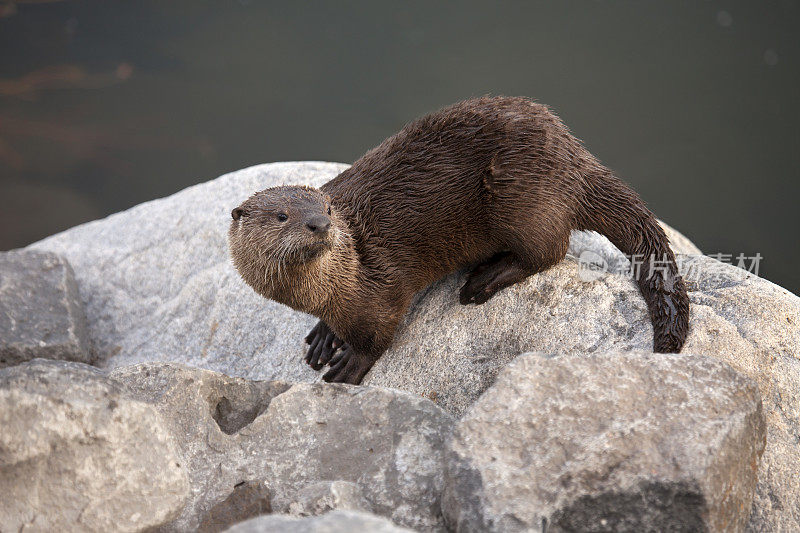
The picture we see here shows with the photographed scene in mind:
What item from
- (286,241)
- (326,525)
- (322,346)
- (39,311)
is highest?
(286,241)

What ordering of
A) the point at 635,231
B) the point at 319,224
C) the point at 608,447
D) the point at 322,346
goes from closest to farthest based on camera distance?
the point at 608,447, the point at 319,224, the point at 635,231, the point at 322,346

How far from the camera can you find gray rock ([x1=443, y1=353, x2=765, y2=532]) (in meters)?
1.43

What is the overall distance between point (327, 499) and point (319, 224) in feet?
2.32

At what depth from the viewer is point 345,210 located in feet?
7.67

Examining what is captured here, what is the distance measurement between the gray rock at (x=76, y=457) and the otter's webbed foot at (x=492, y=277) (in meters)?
1.08

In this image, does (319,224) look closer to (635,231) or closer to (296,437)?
(296,437)

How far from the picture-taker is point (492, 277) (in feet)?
7.70

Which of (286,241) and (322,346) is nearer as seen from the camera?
(286,241)

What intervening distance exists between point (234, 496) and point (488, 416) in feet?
1.89

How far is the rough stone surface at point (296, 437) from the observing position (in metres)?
1.66

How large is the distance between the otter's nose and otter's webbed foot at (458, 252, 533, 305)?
1.91 feet

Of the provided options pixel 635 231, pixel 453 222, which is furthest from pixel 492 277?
pixel 635 231

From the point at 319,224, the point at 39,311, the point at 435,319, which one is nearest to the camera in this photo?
the point at 319,224

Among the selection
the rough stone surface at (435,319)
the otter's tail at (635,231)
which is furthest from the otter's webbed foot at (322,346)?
the otter's tail at (635,231)
